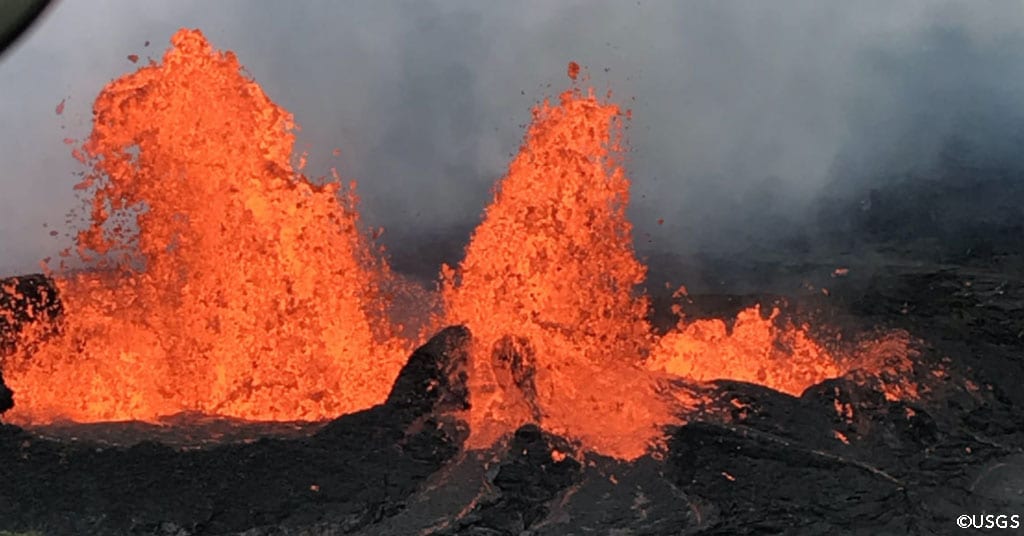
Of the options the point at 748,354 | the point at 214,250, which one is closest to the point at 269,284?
the point at 214,250

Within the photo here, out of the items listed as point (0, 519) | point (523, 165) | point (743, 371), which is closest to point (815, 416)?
point (743, 371)

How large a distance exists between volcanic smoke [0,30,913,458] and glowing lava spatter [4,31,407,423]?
0.02 metres

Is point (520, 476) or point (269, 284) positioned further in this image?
point (269, 284)

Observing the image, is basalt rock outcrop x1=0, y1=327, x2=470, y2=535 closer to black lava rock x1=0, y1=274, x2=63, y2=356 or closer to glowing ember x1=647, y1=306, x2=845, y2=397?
glowing ember x1=647, y1=306, x2=845, y2=397

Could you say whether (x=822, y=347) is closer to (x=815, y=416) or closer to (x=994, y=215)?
(x=815, y=416)

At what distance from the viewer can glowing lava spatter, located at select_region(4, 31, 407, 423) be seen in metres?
11.4

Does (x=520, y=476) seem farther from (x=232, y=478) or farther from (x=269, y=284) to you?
(x=269, y=284)

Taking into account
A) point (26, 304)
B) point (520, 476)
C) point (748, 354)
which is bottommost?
point (520, 476)

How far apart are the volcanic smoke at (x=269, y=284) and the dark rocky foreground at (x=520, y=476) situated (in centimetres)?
162

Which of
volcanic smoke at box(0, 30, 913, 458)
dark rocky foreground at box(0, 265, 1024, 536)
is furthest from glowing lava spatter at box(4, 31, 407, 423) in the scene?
dark rocky foreground at box(0, 265, 1024, 536)

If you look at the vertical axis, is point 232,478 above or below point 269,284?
below

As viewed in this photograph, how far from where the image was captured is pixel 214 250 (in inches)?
464

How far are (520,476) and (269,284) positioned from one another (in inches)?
205

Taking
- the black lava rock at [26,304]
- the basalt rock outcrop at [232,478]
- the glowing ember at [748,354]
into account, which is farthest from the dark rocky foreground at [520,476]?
the black lava rock at [26,304]
